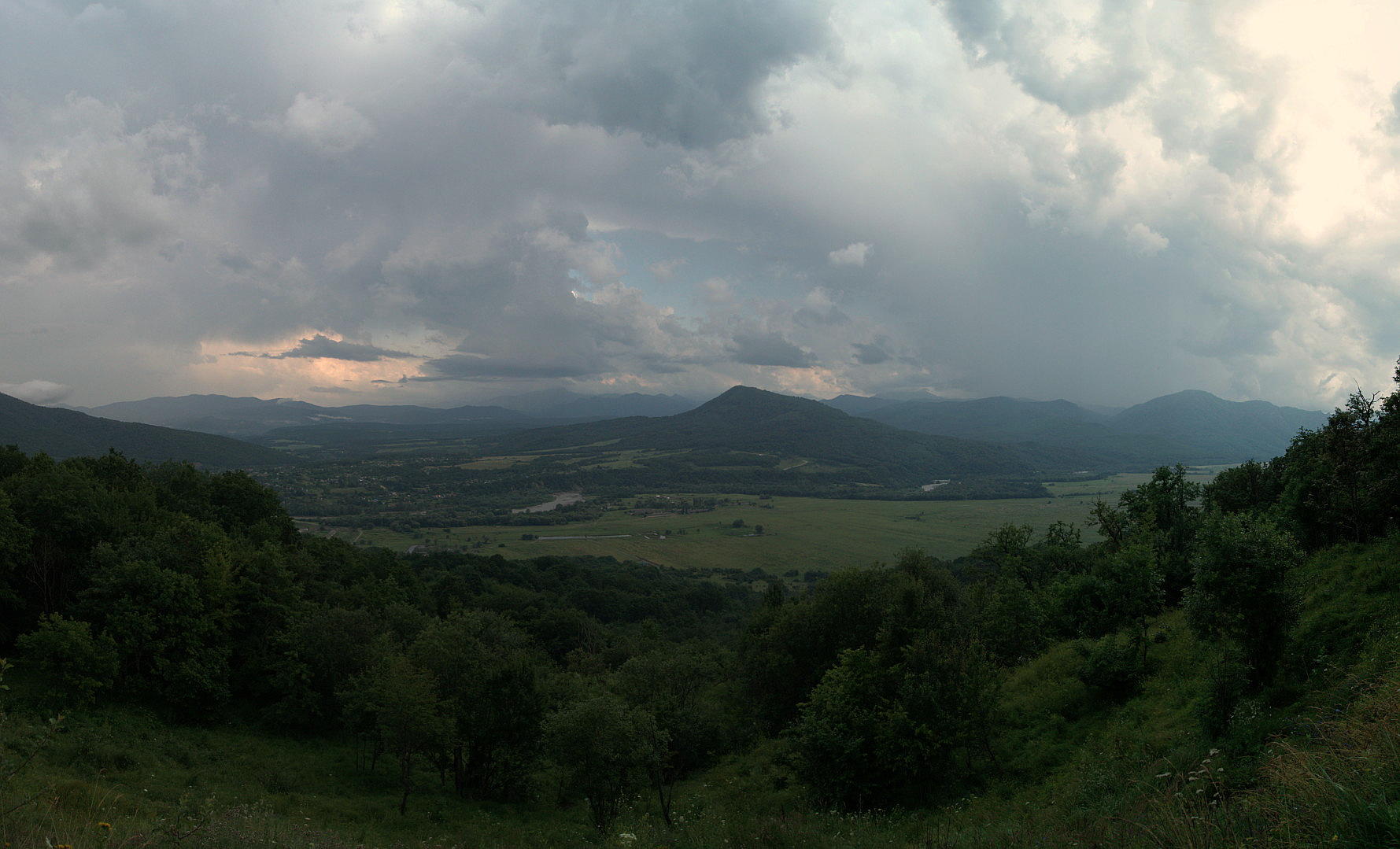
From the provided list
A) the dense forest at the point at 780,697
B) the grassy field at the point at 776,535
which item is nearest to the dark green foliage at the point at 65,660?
the dense forest at the point at 780,697

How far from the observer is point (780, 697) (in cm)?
3819

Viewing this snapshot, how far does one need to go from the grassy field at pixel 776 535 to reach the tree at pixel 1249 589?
102519 millimetres

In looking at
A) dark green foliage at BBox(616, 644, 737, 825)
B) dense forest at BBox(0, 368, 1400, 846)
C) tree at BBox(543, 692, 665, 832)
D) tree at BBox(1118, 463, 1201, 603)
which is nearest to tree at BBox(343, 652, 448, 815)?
dense forest at BBox(0, 368, 1400, 846)

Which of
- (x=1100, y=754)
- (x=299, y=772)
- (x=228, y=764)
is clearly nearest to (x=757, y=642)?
(x=1100, y=754)

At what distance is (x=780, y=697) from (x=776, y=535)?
124 meters

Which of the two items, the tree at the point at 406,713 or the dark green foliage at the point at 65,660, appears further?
the dark green foliage at the point at 65,660

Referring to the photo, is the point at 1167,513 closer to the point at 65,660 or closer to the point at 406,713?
the point at 406,713

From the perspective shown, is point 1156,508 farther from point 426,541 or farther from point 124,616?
point 426,541

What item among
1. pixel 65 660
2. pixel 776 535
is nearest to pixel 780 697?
pixel 65 660

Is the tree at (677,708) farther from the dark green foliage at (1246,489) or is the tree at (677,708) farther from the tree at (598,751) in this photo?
the dark green foliage at (1246,489)

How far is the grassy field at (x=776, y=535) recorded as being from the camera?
134m

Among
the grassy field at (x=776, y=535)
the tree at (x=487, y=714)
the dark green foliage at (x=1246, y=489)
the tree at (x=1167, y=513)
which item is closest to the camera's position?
the tree at (x=487, y=714)

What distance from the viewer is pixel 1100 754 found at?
18359 millimetres

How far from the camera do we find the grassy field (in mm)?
134375
